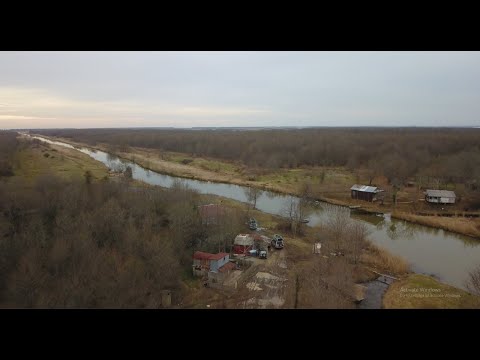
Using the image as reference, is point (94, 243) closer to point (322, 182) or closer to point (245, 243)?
point (245, 243)

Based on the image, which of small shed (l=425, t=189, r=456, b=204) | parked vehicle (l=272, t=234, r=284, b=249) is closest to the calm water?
small shed (l=425, t=189, r=456, b=204)

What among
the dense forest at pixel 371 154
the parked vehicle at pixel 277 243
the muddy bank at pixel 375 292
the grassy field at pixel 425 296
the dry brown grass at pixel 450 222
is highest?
the dense forest at pixel 371 154

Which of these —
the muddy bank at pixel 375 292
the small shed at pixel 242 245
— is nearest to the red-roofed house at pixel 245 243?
the small shed at pixel 242 245

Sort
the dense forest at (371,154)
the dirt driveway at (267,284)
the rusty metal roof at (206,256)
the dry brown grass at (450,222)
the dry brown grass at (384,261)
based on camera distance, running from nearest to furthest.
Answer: the dirt driveway at (267,284), the rusty metal roof at (206,256), the dry brown grass at (384,261), the dry brown grass at (450,222), the dense forest at (371,154)

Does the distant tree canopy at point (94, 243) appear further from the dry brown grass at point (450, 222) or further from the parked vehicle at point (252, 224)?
the dry brown grass at point (450, 222)

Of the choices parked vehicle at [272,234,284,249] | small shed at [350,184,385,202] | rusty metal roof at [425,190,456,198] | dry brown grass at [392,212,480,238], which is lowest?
parked vehicle at [272,234,284,249]

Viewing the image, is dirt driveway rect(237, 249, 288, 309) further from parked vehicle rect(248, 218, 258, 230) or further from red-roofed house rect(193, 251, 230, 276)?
parked vehicle rect(248, 218, 258, 230)
